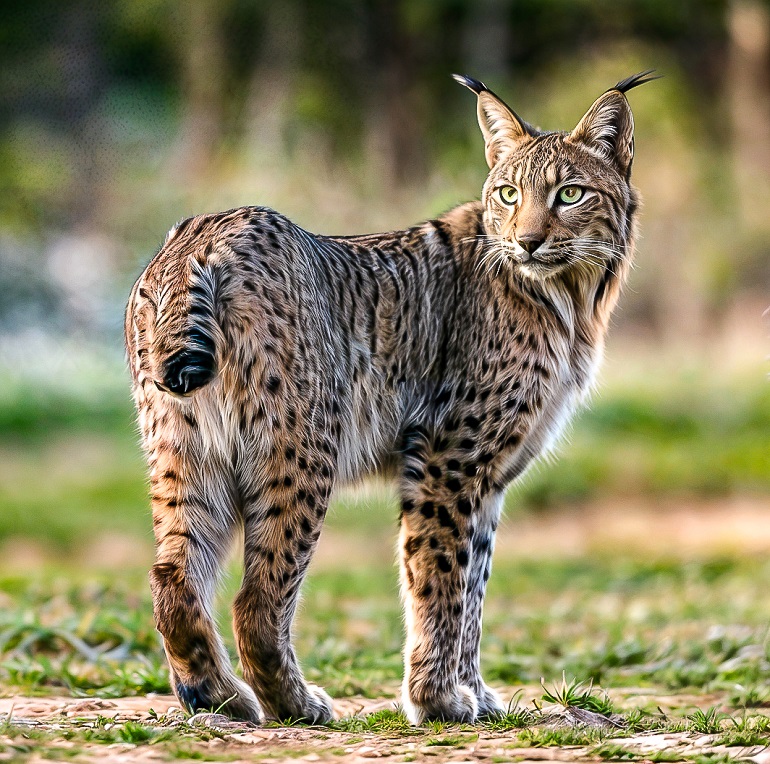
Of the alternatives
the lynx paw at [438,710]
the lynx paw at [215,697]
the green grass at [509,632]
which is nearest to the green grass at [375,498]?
the green grass at [509,632]

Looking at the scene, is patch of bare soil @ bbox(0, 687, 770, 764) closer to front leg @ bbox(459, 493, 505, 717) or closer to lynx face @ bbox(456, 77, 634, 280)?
front leg @ bbox(459, 493, 505, 717)

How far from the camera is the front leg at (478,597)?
5.15 metres

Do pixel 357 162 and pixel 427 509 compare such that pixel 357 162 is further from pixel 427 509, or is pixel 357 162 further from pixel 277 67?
pixel 427 509

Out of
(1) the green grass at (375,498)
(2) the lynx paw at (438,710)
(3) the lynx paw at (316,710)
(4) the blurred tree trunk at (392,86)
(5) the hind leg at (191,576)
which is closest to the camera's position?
(5) the hind leg at (191,576)

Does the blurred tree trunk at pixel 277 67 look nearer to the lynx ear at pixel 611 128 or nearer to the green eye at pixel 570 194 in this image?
the lynx ear at pixel 611 128

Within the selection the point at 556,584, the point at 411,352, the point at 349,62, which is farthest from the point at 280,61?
the point at 411,352

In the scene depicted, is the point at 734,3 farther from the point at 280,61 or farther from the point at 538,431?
the point at 538,431

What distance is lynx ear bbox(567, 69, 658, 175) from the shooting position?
17.0 ft

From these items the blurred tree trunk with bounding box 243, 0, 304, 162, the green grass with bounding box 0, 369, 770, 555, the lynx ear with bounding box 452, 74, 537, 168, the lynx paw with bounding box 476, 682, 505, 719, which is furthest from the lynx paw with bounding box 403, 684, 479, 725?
the blurred tree trunk with bounding box 243, 0, 304, 162

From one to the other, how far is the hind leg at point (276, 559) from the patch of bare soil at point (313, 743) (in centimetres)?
27

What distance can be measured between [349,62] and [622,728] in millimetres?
20917

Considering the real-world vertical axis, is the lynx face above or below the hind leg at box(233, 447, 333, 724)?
above

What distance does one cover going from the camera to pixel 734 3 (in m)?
22.0

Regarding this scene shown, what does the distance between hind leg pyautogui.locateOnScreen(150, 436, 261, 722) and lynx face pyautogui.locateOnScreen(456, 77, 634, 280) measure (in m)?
1.55
